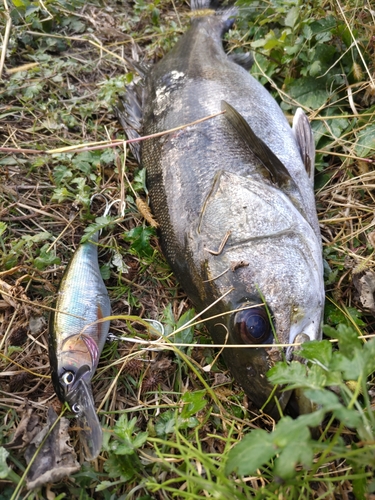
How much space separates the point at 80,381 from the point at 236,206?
1453mm

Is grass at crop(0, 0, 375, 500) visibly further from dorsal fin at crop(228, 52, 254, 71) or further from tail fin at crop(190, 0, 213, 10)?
tail fin at crop(190, 0, 213, 10)

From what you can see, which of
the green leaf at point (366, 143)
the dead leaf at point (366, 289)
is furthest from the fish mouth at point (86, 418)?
the green leaf at point (366, 143)

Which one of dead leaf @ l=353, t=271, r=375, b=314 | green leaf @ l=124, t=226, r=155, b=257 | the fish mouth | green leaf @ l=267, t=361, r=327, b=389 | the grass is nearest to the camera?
green leaf @ l=267, t=361, r=327, b=389

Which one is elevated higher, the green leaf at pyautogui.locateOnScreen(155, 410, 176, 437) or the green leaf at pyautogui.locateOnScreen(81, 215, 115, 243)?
the green leaf at pyautogui.locateOnScreen(81, 215, 115, 243)

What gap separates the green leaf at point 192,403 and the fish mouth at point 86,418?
0.48 meters

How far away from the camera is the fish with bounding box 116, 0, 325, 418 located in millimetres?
2199

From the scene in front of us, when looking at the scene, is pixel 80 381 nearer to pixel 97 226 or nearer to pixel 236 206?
pixel 97 226

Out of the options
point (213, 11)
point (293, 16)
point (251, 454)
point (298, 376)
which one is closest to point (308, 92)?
point (293, 16)

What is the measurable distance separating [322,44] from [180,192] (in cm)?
185

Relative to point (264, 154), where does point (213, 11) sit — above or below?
above

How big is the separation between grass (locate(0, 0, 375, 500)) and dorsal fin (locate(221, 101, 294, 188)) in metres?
0.55

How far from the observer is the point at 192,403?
87.4 inches

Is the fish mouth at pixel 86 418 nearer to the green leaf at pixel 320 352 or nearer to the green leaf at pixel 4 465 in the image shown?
the green leaf at pixel 4 465

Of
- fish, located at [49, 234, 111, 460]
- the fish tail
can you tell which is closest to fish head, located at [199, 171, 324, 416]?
fish, located at [49, 234, 111, 460]
